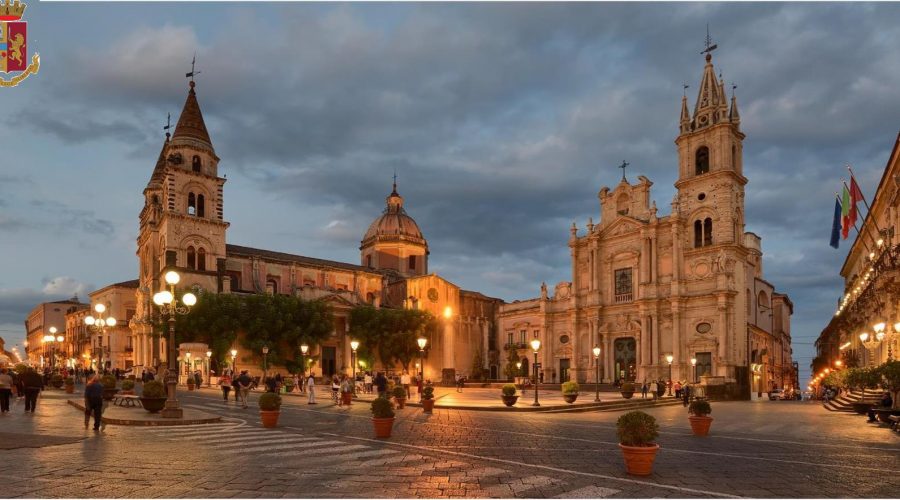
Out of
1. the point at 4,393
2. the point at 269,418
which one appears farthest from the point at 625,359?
the point at 4,393

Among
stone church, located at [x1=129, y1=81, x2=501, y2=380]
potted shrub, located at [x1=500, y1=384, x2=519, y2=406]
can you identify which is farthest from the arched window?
potted shrub, located at [x1=500, y1=384, x2=519, y2=406]

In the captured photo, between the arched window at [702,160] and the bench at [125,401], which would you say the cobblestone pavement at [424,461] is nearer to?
the bench at [125,401]

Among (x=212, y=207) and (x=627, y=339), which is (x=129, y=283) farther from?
(x=627, y=339)

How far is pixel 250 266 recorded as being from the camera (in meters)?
65.4

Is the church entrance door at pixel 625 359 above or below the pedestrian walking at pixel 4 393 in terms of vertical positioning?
below

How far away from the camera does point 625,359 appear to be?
57875 millimetres

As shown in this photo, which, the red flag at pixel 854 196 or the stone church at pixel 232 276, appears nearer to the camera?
the red flag at pixel 854 196

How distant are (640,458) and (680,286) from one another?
4557cm

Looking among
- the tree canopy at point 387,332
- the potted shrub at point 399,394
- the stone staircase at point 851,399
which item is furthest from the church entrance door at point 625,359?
the potted shrub at point 399,394

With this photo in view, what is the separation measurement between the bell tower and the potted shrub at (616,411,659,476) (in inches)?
1769

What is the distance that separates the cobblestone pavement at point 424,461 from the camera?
34.1 ft

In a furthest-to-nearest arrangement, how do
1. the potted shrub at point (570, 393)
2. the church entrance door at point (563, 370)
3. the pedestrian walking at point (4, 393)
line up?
the church entrance door at point (563, 370), the potted shrub at point (570, 393), the pedestrian walking at point (4, 393)

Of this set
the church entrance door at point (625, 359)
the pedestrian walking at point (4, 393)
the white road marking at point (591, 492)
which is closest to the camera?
the white road marking at point (591, 492)

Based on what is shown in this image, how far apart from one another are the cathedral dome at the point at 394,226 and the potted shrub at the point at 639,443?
237 feet
